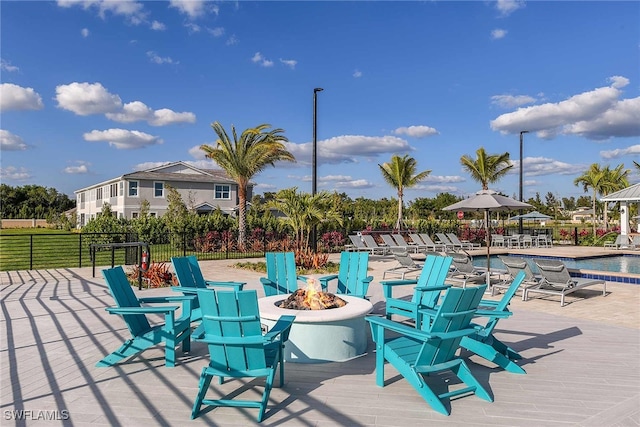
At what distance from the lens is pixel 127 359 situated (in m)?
4.77

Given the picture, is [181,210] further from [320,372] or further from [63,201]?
[63,201]

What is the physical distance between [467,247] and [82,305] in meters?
19.5

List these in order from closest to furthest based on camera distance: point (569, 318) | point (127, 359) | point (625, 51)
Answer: point (127, 359) < point (569, 318) < point (625, 51)

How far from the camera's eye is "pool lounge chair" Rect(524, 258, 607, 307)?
8453 mm

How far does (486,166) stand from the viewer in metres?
31.0

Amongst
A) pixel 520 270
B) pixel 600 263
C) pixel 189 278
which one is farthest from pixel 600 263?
pixel 189 278

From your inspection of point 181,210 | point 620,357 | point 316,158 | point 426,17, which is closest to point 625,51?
point 426,17

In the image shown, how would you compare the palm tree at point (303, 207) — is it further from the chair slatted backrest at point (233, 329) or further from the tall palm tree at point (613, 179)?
the tall palm tree at point (613, 179)

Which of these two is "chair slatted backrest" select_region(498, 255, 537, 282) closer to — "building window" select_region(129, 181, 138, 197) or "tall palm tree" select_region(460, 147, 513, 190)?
"tall palm tree" select_region(460, 147, 513, 190)

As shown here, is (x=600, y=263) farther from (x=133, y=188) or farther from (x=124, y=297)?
(x=133, y=188)

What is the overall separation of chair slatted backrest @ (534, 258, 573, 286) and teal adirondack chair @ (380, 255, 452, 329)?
145 inches

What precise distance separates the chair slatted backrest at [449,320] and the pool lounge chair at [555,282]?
5.52 metres

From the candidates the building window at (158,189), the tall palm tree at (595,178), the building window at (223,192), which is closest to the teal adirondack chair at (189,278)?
the building window at (158,189)

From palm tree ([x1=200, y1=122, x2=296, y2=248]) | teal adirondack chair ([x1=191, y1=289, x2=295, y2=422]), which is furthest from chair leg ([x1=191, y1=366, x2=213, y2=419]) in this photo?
palm tree ([x1=200, y1=122, x2=296, y2=248])
